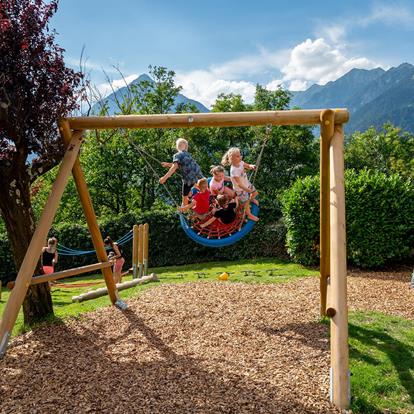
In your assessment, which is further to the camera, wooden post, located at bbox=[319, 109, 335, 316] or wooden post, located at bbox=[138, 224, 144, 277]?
wooden post, located at bbox=[138, 224, 144, 277]

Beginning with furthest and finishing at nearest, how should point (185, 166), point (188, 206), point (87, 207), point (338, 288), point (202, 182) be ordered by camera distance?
point (185, 166) < point (188, 206) < point (202, 182) < point (87, 207) < point (338, 288)

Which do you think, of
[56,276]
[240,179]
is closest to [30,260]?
[56,276]

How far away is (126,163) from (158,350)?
72.5 ft

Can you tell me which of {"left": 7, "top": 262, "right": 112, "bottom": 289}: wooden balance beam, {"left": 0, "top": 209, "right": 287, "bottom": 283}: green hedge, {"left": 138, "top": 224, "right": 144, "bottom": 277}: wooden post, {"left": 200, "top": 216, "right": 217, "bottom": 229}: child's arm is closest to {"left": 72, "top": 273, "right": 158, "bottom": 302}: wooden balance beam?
{"left": 138, "top": 224, "right": 144, "bottom": 277}: wooden post

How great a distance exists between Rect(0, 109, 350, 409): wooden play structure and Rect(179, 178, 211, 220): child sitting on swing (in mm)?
1637

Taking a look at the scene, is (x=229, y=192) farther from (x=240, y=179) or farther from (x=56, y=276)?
(x=56, y=276)

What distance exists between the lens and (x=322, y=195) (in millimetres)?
5957

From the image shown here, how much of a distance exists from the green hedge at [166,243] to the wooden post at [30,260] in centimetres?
1183

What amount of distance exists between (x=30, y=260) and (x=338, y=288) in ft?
11.2

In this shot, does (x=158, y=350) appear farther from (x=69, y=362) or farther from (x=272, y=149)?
(x=272, y=149)

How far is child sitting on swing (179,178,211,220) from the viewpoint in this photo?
6.95 metres

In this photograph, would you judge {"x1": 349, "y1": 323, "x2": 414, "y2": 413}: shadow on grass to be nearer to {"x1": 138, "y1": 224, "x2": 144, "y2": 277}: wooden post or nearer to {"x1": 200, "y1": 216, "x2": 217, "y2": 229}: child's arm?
{"x1": 200, "y1": 216, "x2": 217, "y2": 229}: child's arm

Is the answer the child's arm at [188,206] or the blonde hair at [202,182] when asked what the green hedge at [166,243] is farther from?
the blonde hair at [202,182]

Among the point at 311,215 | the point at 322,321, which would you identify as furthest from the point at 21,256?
the point at 311,215
